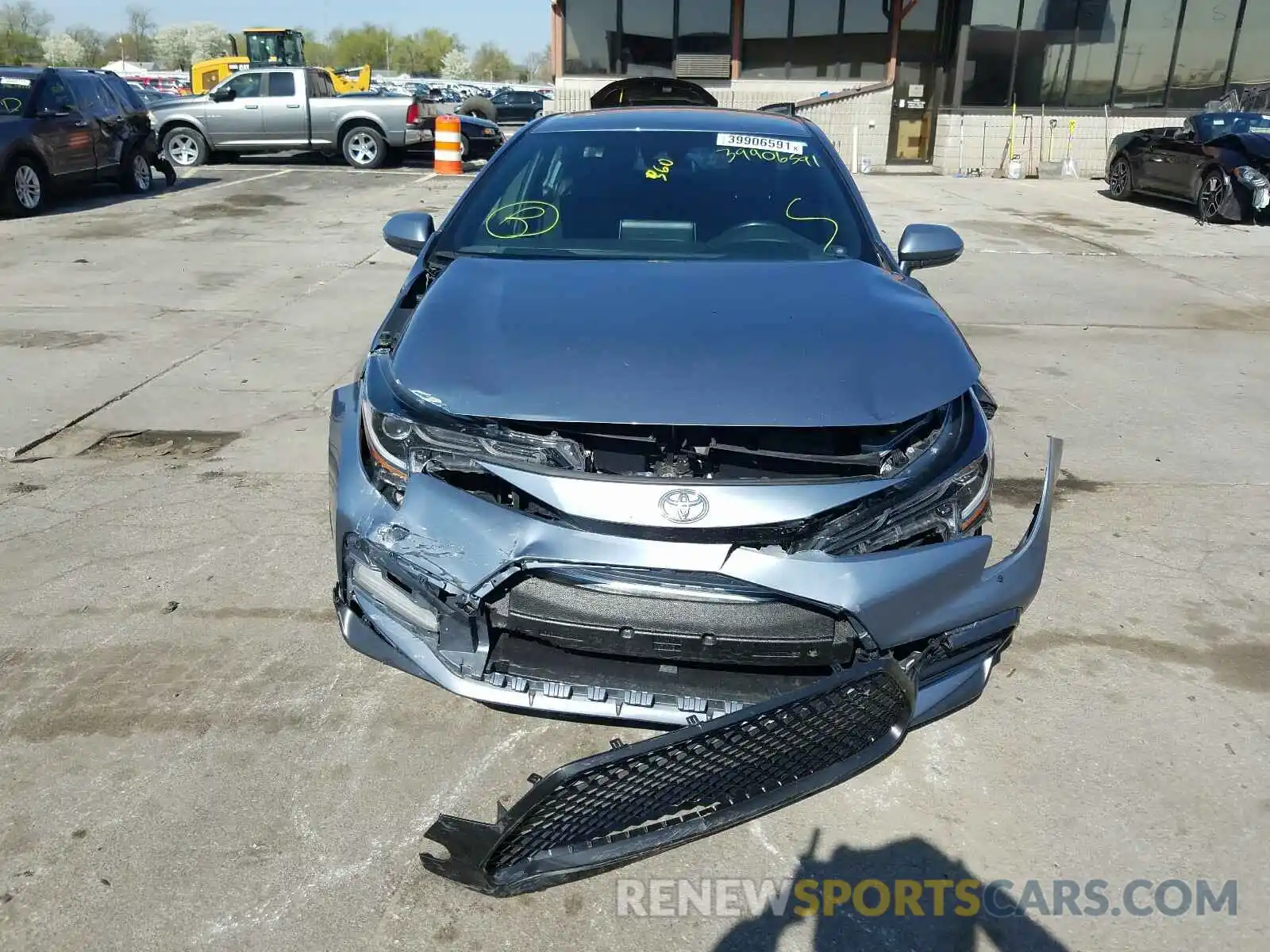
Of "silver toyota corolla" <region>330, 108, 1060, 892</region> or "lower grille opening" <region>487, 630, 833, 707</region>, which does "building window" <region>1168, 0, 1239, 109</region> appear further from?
"lower grille opening" <region>487, 630, 833, 707</region>

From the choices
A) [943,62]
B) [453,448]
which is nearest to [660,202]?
[453,448]

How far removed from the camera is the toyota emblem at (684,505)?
2.31m

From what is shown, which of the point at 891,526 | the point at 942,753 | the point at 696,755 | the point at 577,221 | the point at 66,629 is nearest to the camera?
the point at 696,755

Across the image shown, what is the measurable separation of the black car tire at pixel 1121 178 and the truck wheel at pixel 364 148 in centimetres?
1250

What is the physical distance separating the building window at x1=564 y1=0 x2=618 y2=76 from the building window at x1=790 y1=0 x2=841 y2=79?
4.07 m

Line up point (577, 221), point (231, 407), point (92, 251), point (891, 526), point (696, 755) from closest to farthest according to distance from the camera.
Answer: point (696, 755) < point (891, 526) < point (577, 221) < point (231, 407) < point (92, 251)

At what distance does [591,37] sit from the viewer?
22906 millimetres

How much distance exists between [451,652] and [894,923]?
1201 millimetres

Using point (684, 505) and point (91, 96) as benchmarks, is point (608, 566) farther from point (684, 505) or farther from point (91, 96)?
point (91, 96)

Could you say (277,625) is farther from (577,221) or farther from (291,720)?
(577,221)

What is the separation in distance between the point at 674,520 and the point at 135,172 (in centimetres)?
1487

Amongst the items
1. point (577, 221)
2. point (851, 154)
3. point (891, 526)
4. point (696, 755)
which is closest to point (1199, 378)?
point (577, 221)

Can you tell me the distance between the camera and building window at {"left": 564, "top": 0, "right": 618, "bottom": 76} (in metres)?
22.7

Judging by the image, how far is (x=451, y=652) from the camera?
8.12ft
